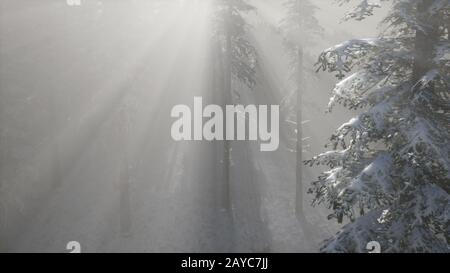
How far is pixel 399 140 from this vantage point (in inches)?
300

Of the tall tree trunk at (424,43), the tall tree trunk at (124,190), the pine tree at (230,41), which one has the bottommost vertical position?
the tall tree trunk at (124,190)

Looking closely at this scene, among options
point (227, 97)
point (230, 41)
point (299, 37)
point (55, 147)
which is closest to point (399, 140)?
point (227, 97)

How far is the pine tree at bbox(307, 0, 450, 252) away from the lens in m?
7.20

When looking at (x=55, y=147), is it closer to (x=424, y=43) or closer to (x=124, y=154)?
(x=124, y=154)

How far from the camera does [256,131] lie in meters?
33.6

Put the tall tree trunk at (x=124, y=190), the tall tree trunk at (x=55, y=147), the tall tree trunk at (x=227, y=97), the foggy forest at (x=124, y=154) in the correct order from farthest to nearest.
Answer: the tall tree trunk at (x=55, y=147) < the tall tree trunk at (x=227, y=97) < the foggy forest at (x=124, y=154) < the tall tree trunk at (x=124, y=190)

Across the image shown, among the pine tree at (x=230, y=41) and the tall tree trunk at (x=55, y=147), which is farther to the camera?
the tall tree trunk at (x=55, y=147)

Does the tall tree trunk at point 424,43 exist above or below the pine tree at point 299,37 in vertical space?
below

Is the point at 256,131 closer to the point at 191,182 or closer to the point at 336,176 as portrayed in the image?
the point at 191,182

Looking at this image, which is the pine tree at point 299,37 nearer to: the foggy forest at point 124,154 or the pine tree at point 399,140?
the foggy forest at point 124,154

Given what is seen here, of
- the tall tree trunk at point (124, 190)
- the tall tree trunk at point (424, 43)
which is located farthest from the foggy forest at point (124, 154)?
the tall tree trunk at point (424, 43)

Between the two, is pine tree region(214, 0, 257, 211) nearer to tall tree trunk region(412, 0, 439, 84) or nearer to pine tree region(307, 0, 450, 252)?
pine tree region(307, 0, 450, 252)

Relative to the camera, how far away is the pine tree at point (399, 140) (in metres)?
7.20
